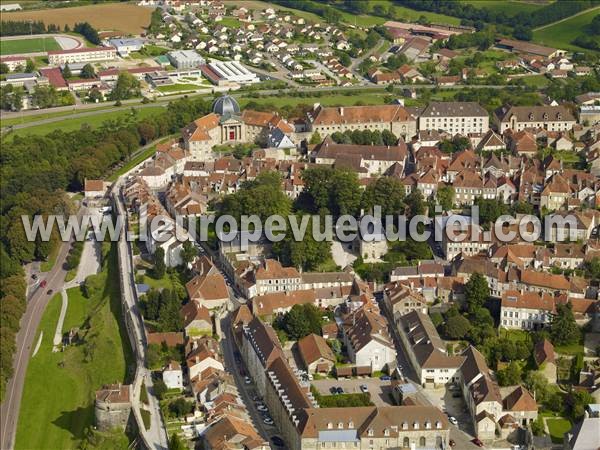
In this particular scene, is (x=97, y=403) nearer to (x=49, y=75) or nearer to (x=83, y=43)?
(x=49, y=75)

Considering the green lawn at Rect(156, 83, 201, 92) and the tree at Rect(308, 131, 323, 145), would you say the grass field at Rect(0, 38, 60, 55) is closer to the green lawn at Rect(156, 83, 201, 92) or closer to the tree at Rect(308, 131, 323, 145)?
the green lawn at Rect(156, 83, 201, 92)

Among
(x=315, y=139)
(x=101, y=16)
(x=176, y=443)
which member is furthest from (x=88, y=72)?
(x=176, y=443)

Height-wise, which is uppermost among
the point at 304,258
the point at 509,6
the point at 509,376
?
the point at 509,6

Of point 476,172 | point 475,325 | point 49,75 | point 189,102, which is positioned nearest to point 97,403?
point 475,325

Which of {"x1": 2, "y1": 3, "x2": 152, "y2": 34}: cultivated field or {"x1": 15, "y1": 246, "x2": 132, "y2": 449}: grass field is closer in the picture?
{"x1": 15, "y1": 246, "x2": 132, "y2": 449}: grass field

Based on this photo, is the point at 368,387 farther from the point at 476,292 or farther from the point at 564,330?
the point at 564,330

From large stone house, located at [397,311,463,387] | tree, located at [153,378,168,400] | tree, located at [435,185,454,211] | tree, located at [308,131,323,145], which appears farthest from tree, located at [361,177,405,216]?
tree, located at [153,378,168,400]
